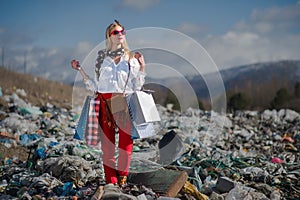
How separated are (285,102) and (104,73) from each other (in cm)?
1777

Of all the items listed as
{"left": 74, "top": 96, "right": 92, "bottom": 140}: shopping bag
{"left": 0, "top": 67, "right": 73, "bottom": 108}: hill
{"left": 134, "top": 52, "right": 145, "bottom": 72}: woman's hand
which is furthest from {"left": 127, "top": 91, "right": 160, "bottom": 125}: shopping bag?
{"left": 0, "top": 67, "right": 73, "bottom": 108}: hill

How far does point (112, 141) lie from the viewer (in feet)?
10.2

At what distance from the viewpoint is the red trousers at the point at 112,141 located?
3.02 meters

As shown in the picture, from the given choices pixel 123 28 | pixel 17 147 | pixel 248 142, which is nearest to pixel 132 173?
pixel 123 28

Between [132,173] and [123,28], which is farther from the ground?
[123,28]

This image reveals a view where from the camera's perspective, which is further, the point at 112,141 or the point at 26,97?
the point at 26,97

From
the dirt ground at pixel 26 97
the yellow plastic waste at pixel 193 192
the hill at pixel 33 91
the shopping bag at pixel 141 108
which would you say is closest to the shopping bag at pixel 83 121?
the shopping bag at pixel 141 108

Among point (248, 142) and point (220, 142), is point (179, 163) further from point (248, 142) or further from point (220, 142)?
Result: point (248, 142)

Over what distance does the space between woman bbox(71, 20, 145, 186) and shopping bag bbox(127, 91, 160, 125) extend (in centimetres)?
7

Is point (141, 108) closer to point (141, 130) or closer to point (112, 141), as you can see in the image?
point (141, 130)

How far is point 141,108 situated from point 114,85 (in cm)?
29

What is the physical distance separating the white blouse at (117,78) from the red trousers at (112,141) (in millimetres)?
100

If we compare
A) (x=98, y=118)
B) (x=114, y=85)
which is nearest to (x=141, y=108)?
(x=114, y=85)

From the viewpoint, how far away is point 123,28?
3.05 metres
